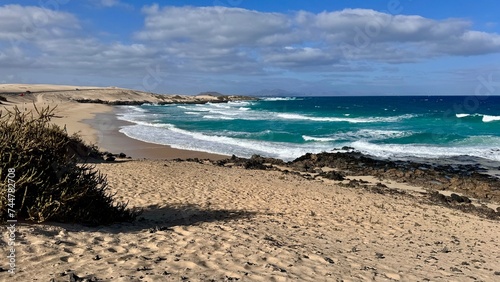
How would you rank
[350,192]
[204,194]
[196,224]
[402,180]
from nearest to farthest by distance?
[196,224] < [204,194] < [350,192] < [402,180]

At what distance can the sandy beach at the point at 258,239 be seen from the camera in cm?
480

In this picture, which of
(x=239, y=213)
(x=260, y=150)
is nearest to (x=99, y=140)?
(x=260, y=150)

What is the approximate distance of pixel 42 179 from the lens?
227 inches

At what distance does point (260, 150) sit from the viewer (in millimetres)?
24234

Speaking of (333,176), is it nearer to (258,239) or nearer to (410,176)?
(410,176)

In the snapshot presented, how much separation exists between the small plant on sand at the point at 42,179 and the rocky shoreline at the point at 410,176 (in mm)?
10599

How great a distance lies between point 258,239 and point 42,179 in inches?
131

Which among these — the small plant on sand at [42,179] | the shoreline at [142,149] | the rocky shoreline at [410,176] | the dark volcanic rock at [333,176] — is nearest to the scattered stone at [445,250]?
the rocky shoreline at [410,176]

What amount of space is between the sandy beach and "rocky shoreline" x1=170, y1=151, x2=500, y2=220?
136 centimetres

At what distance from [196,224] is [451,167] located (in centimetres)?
1639

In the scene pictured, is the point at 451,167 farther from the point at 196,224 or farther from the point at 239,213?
the point at 196,224

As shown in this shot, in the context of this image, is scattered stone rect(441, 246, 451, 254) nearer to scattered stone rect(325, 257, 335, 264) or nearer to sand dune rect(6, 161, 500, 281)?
sand dune rect(6, 161, 500, 281)

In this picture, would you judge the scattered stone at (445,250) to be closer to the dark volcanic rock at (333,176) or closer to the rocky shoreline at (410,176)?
the rocky shoreline at (410,176)

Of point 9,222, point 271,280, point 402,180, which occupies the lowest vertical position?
point 402,180
